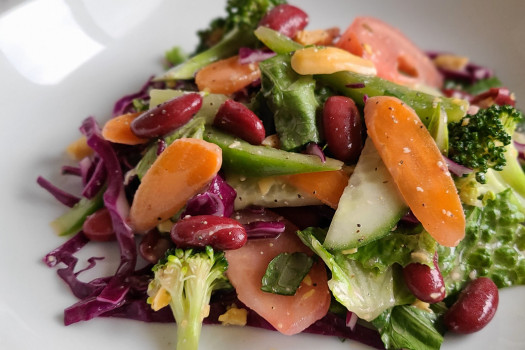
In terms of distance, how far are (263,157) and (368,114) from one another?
20.3 inches

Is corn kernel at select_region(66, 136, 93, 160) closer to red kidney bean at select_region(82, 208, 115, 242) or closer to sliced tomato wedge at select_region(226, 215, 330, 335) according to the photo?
red kidney bean at select_region(82, 208, 115, 242)

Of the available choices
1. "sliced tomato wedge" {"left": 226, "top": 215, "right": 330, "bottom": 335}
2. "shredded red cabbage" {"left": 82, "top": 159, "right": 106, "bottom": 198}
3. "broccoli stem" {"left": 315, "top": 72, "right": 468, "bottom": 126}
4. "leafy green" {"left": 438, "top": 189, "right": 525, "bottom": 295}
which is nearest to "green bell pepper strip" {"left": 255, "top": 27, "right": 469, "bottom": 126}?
"broccoli stem" {"left": 315, "top": 72, "right": 468, "bottom": 126}

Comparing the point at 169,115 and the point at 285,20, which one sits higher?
the point at 285,20

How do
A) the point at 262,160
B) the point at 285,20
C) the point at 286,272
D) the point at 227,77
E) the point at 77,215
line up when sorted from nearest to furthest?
the point at 286,272, the point at 262,160, the point at 77,215, the point at 227,77, the point at 285,20

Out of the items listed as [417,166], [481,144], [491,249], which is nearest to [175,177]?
[417,166]

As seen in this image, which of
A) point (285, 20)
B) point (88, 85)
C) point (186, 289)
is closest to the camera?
point (186, 289)

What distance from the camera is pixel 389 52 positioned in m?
3.59

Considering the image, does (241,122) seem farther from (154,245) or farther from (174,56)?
(174,56)

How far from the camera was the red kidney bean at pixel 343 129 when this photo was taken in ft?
8.71

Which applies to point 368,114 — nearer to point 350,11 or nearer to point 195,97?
point 195,97

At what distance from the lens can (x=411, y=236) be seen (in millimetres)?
2557

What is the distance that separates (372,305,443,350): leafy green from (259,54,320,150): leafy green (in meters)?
0.87

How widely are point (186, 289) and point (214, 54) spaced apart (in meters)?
1.63

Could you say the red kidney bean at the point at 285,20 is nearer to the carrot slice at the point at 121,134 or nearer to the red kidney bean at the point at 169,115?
the red kidney bean at the point at 169,115
